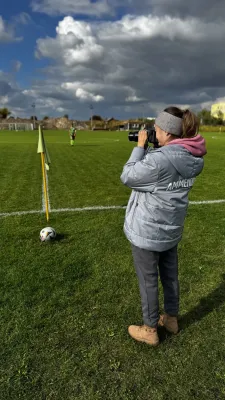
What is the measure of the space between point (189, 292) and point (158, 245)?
152 centimetres

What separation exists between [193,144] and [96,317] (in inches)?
82.3

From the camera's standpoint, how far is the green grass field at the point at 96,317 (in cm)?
258

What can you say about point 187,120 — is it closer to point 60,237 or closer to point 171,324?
point 171,324

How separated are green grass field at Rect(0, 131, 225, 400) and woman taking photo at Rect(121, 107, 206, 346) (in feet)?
1.23

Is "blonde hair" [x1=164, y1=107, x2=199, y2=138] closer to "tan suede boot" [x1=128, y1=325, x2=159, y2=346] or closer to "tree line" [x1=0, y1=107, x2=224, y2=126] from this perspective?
"tan suede boot" [x1=128, y1=325, x2=159, y2=346]

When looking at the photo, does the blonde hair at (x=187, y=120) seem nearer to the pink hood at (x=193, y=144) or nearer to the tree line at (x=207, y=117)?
the pink hood at (x=193, y=144)

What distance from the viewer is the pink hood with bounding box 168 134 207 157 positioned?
2.46m

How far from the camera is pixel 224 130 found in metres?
82.8

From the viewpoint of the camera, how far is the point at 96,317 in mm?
3398

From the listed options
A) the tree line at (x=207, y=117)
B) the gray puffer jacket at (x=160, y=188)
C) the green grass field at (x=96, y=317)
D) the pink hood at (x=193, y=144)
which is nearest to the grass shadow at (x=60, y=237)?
the green grass field at (x=96, y=317)

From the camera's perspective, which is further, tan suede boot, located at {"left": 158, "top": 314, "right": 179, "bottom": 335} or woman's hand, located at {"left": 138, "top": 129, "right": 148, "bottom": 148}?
tan suede boot, located at {"left": 158, "top": 314, "right": 179, "bottom": 335}

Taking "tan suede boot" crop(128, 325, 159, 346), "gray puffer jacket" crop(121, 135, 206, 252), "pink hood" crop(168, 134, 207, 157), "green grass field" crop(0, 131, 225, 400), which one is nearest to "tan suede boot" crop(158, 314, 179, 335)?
"green grass field" crop(0, 131, 225, 400)

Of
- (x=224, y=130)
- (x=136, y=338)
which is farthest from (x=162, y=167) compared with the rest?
(x=224, y=130)

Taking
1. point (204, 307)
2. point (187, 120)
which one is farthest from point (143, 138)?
point (204, 307)
